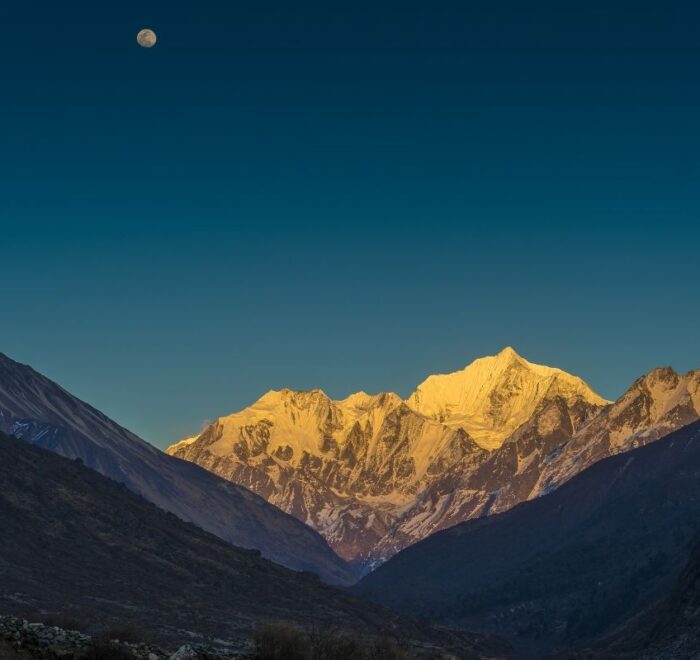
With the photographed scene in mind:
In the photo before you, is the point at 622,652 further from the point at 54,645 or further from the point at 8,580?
the point at 54,645

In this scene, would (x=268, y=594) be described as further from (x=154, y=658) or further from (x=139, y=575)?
(x=154, y=658)

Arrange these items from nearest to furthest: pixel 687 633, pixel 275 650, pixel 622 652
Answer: pixel 275 650 < pixel 687 633 < pixel 622 652

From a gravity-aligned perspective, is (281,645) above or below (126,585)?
below

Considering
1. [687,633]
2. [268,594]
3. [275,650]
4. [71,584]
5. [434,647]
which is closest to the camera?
[275,650]

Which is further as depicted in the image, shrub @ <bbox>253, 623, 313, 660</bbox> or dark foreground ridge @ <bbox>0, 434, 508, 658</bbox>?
dark foreground ridge @ <bbox>0, 434, 508, 658</bbox>

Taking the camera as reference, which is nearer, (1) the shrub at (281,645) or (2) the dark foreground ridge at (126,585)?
(1) the shrub at (281,645)

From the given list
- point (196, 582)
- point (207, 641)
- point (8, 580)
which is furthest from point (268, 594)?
point (207, 641)

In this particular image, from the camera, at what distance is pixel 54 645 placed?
152 feet

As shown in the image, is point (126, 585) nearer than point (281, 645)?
No

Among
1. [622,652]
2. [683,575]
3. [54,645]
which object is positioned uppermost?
[683,575]

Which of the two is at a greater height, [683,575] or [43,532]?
[683,575]

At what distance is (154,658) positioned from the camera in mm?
47000

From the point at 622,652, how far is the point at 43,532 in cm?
8613

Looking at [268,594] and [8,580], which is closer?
[8,580]
